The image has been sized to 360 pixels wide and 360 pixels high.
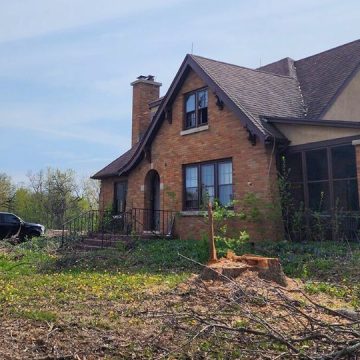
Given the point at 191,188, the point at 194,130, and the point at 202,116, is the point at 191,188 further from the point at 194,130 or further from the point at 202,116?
the point at 202,116

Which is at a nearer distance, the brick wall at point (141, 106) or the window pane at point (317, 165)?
the window pane at point (317, 165)

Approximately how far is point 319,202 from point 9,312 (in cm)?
981

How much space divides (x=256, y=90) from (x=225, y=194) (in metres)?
4.12

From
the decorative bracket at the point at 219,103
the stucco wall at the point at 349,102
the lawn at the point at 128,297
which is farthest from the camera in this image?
the decorative bracket at the point at 219,103

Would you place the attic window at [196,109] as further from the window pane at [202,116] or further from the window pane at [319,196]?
the window pane at [319,196]

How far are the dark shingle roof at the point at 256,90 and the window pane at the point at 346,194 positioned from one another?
2.76 metres

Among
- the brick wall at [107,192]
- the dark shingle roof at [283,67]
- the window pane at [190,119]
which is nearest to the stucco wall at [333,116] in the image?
the window pane at [190,119]

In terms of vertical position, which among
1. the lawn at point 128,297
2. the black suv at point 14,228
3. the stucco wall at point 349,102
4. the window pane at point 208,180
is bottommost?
the lawn at point 128,297

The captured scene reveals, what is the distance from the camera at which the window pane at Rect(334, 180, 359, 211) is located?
12688mm

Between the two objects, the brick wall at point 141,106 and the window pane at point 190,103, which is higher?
the brick wall at point 141,106

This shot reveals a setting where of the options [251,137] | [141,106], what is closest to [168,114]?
[251,137]

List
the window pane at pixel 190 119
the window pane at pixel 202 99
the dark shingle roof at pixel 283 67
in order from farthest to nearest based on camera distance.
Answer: the dark shingle roof at pixel 283 67, the window pane at pixel 190 119, the window pane at pixel 202 99

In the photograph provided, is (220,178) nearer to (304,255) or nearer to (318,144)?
(318,144)

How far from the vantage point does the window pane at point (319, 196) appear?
13312 mm
